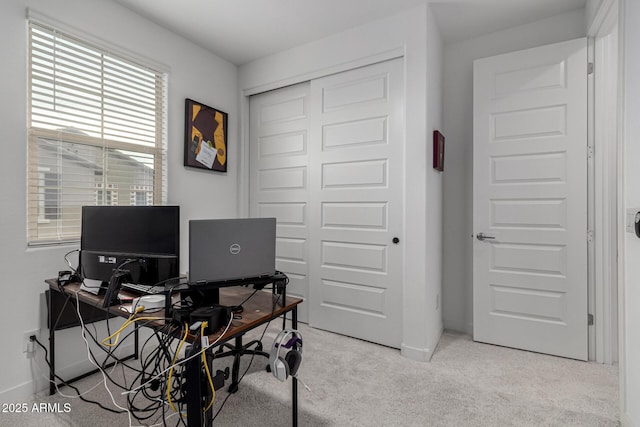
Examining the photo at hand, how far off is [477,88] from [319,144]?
1.46 meters

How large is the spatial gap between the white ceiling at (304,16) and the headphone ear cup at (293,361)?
2.43 metres

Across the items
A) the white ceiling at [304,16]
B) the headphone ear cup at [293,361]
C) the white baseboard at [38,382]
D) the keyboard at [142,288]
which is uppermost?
the white ceiling at [304,16]

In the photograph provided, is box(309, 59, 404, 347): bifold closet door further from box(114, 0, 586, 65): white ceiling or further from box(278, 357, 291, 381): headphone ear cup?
box(278, 357, 291, 381): headphone ear cup

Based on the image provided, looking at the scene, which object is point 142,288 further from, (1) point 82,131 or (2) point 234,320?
(1) point 82,131

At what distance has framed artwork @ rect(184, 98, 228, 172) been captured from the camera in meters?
2.88

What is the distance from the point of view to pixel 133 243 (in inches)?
66.6

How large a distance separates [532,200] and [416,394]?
1776 millimetres

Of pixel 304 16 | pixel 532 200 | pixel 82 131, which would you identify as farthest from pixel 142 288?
pixel 532 200

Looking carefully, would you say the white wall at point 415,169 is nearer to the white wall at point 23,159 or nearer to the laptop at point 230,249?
the laptop at point 230,249

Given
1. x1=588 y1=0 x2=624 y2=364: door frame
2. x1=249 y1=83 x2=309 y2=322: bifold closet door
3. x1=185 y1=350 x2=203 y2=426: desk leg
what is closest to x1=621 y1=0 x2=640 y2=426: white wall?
x1=588 y1=0 x2=624 y2=364: door frame

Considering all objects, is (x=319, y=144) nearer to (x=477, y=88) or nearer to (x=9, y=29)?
(x=477, y=88)

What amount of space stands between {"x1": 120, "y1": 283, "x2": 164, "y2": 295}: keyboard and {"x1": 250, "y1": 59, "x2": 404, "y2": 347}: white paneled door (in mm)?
1578

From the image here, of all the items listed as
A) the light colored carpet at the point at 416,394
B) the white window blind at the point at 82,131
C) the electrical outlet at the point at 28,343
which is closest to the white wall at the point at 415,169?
the light colored carpet at the point at 416,394

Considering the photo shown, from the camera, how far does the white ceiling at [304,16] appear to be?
2375 millimetres
